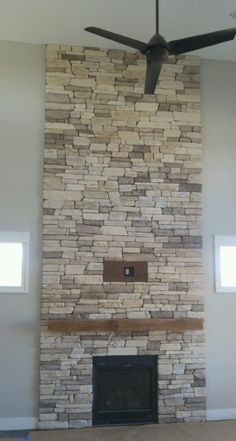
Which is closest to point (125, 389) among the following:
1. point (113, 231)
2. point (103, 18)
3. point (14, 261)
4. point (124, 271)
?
point (124, 271)

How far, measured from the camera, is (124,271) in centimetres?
489

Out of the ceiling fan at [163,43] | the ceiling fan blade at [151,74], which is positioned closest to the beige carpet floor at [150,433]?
the ceiling fan blade at [151,74]

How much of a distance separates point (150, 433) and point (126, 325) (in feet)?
3.48

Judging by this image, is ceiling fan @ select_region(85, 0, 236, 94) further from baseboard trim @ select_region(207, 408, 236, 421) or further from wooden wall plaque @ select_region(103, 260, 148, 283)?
baseboard trim @ select_region(207, 408, 236, 421)

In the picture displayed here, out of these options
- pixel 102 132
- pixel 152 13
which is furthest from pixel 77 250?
pixel 152 13

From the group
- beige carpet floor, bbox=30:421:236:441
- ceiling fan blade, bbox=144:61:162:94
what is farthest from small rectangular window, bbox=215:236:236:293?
ceiling fan blade, bbox=144:61:162:94

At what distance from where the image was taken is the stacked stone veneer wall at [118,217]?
15.5 ft

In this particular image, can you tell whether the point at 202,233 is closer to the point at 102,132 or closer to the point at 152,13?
the point at 102,132

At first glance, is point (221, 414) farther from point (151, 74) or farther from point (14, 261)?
point (151, 74)

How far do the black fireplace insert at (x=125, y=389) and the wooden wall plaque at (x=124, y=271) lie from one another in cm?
82

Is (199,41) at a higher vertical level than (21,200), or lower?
higher

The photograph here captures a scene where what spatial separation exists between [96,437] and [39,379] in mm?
816

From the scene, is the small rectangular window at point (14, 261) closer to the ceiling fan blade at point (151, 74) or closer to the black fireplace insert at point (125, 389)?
the black fireplace insert at point (125, 389)

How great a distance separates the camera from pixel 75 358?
4699 mm
